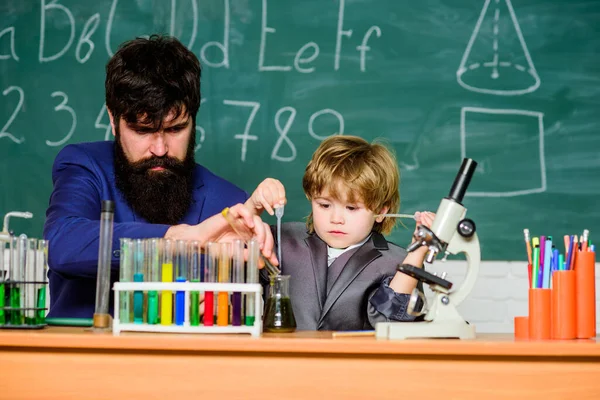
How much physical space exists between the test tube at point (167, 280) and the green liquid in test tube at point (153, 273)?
0.01 m

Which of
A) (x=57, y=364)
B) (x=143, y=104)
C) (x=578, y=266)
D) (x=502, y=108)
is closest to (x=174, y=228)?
(x=57, y=364)

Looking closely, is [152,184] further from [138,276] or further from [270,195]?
[138,276]

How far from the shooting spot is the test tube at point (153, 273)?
1470 mm

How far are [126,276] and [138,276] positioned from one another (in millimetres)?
27

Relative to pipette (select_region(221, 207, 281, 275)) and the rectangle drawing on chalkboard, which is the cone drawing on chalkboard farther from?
pipette (select_region(221, 207, 281, 275))

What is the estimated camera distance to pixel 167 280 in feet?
4.89

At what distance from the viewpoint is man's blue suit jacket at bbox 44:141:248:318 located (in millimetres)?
1766

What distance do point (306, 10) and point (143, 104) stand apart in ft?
3.98

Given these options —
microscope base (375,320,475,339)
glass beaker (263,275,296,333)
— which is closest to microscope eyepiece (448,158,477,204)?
microscope base (375,320,475,339)

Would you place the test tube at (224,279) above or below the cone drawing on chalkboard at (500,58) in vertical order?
below

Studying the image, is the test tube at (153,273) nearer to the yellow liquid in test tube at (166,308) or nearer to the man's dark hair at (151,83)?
the yellow liquid in test tube at (166,308)

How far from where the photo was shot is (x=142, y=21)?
10.4 feet

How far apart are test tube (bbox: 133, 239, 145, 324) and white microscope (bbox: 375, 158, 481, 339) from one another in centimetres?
47

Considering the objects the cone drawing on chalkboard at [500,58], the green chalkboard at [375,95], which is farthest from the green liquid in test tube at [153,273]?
the cone drawing on chalkboard at [500,58]
